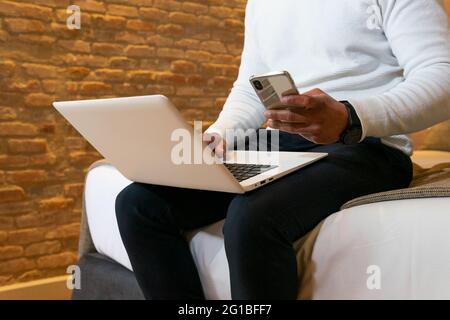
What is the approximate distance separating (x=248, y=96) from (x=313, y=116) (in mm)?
531

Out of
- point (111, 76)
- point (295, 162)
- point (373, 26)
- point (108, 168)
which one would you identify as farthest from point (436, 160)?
point (111, 76)

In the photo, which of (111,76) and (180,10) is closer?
(111,76)

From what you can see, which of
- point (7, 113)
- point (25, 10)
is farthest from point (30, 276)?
point (25, 10)

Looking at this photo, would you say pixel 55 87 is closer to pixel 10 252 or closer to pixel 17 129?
pixel 17 129

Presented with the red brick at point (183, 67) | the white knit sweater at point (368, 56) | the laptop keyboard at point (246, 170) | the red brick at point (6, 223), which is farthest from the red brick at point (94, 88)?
the laptop keyboard at point (246, 170)

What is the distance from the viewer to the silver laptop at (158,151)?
29.3 inches

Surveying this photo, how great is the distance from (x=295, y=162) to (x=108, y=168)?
69 centimetres

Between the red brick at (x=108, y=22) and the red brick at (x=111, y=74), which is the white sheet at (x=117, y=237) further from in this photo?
the red brick at (x=108, y=22)

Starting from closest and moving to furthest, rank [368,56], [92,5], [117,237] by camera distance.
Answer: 1. [368,56]
2. [117,237]
3. [92,5]

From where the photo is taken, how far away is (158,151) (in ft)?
2.72

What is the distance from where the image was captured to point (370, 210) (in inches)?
31.7

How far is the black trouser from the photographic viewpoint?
785 mm

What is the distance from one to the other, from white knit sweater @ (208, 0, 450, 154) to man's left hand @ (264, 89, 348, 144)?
0.17 feet
